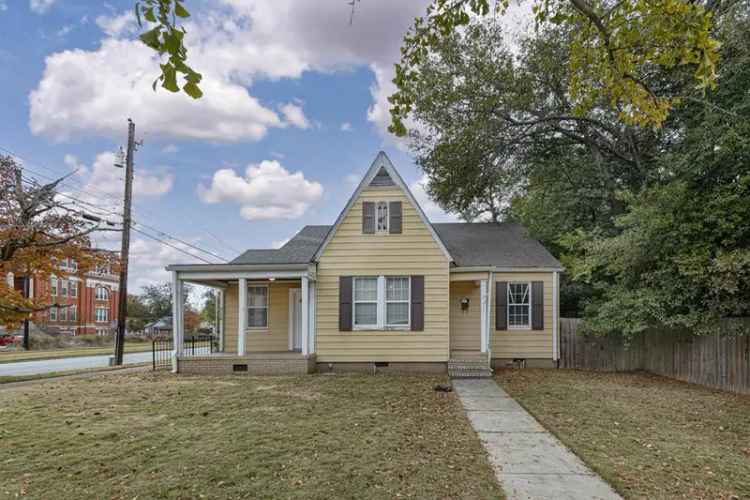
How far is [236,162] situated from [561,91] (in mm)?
14029

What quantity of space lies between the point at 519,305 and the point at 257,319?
789 centimetres

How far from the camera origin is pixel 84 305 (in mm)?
49906

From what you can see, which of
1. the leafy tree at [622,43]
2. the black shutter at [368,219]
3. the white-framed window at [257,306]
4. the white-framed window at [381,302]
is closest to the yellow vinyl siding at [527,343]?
the white-framed window at [381,302]

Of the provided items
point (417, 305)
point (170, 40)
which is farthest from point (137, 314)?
Answer: point (170, 40)

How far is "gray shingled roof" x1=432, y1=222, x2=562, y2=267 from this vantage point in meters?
13.3

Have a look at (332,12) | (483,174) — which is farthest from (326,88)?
(332,12)

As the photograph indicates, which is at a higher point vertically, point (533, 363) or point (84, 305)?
point (533, 363)

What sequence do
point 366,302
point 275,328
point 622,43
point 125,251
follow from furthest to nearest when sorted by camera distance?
point 125,251 < point 275,328 < point 366,302 < point 622,43

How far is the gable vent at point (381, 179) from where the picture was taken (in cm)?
1215

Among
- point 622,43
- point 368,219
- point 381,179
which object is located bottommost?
point 368,219

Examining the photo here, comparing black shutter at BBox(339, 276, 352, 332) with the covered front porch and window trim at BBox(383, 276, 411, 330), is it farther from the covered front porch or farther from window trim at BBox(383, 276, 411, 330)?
window trim at BBox(383, 276, 411, 330)

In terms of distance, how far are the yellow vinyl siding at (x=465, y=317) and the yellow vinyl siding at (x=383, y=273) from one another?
1542 mm

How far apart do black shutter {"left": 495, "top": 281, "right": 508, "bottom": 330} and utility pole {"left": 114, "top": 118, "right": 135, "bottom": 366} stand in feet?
40.8

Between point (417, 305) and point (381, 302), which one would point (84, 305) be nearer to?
point (381, 302)
